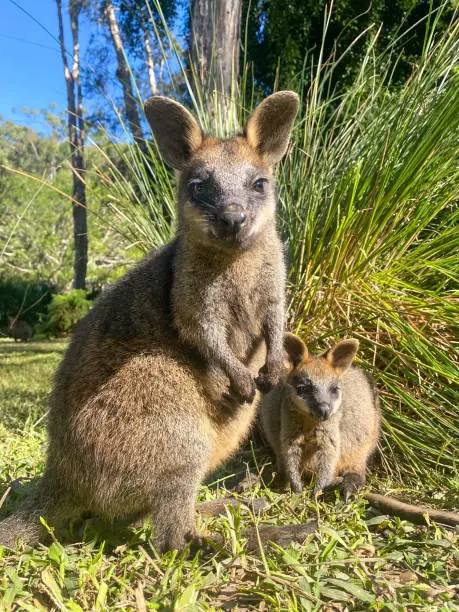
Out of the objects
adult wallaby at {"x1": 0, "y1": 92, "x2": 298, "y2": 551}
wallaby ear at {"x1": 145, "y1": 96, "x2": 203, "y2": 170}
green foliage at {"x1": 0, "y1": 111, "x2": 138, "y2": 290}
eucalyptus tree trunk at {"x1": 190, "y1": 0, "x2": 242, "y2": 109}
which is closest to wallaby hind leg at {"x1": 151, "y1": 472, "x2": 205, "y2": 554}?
adult wallaby at {"x1": 0, "y1": 92, "x2": 298, "y2": 551}

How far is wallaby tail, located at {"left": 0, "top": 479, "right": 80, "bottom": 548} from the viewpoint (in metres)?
2.33

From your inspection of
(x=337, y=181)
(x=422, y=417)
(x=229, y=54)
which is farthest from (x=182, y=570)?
(x=229, y=54)

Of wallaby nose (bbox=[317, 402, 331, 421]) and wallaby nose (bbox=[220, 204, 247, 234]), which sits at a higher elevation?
wallaby nose (bbox=[220, 204, 247, 234])

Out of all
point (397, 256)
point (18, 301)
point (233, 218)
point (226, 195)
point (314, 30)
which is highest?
point (314, 30)

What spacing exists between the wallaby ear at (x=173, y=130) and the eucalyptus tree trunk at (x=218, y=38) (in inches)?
84.6

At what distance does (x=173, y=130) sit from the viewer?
2668 millimetres

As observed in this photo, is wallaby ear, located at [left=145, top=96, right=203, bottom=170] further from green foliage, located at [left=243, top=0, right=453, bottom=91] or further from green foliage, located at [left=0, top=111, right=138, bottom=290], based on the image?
green foliage, located at [left=0, top=111, right=138, bottom=290]

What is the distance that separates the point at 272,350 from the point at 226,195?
2.76ft

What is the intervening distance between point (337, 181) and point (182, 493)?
2.34 metres

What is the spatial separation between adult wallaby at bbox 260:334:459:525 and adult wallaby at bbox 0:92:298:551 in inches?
13.9

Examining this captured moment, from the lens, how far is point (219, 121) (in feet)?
13.3

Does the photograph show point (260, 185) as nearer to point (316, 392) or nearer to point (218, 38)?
point (316, 392)

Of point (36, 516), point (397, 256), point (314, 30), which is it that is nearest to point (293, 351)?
point (397, 256)

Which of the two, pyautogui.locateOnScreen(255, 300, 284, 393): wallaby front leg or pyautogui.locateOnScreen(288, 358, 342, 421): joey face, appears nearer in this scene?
pyautogui.locateOnScreen(255, 300, 284, 393): wallaby front leg
